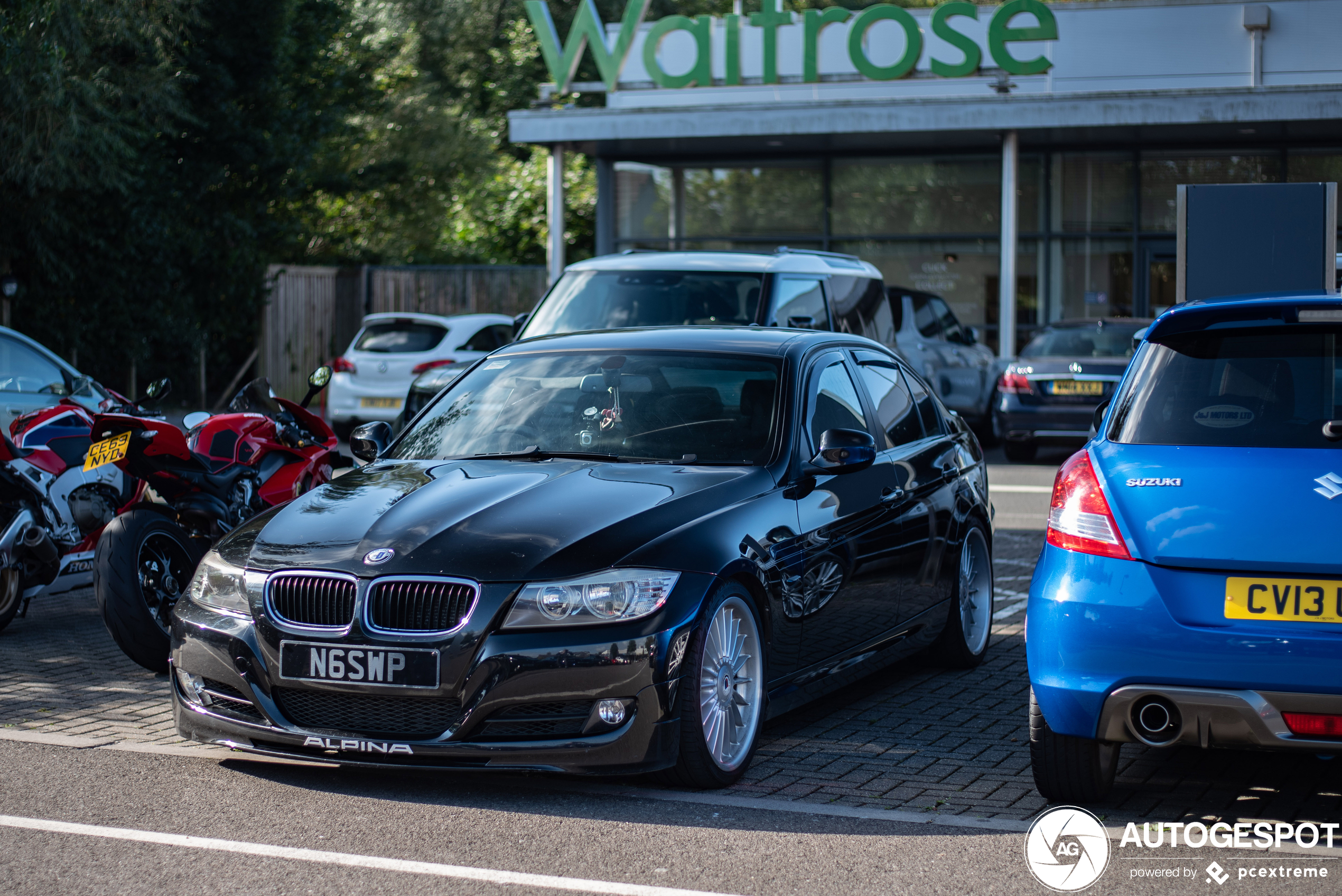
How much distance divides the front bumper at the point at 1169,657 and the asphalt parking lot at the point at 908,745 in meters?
0.53

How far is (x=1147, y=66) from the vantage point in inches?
945

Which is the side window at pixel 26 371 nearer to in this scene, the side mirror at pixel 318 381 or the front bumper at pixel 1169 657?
the side mirror at pixel 318 381

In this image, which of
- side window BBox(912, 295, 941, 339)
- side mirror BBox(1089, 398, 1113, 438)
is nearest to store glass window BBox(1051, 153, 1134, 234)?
side window BBox(912, 295, 941, 339)

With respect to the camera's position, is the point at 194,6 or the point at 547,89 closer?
the point at 194,6

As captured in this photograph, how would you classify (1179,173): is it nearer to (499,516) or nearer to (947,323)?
(947,323)

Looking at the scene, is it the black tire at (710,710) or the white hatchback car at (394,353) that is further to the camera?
the white hatchback car at (394,353)

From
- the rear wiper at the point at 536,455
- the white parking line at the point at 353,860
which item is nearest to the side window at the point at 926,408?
the rear wiper at the point at 536,455

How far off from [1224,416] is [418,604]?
8.75 ft

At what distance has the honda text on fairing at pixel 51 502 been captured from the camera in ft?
26.0

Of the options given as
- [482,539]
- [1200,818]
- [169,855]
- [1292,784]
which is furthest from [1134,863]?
[169,855]

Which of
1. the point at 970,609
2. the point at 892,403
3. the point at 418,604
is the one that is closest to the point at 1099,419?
the point at 892,403

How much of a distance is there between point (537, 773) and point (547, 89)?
67.0ft

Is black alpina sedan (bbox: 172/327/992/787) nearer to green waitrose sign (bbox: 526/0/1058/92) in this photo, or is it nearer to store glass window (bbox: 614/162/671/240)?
green waitrose sign (bbox: 526/0/1058/92)

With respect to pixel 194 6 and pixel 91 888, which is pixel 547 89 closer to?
pixel 194 6
